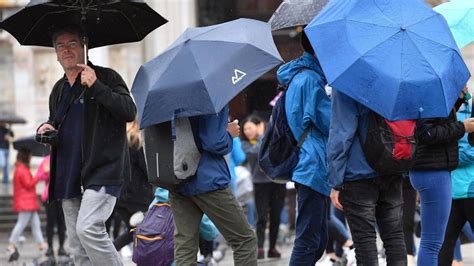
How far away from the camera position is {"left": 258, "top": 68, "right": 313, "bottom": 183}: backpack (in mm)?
8070

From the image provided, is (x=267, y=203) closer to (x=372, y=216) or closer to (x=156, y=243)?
(x=156, y=243)

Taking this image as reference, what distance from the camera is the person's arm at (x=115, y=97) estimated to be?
8000mm

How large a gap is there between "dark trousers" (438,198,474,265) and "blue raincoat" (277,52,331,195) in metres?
1.55

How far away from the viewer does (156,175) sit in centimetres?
790

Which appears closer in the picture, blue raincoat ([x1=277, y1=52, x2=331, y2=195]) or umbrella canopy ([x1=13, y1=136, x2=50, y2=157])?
blue raincoat ([x1=277, y1=52, x2=331, y2=195])

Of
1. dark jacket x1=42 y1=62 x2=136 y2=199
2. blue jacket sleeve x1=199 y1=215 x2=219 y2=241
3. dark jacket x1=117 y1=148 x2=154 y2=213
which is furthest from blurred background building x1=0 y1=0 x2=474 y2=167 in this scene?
dark jacket x1=42 y1=62 x2=136 y2=199

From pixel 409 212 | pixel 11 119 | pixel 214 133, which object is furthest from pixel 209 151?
pixel 11 119

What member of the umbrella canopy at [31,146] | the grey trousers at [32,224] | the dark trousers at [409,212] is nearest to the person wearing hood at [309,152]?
the dark trousers at [409,212]

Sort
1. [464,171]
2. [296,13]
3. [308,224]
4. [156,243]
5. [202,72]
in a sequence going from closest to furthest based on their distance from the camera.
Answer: [202,72] < [308,224] < [296,13] < [464,171] < [156,243]

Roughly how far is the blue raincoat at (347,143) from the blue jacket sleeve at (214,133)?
861 millimetres

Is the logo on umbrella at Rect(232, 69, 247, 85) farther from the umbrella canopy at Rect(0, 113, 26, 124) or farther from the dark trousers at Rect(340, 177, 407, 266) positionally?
the umbrella canopy at Rect(0, 113, 26, 124)

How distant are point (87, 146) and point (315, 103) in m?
1.59

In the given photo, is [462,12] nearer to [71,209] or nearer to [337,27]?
[337,27]

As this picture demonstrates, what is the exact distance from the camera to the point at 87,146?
26.9 ft
